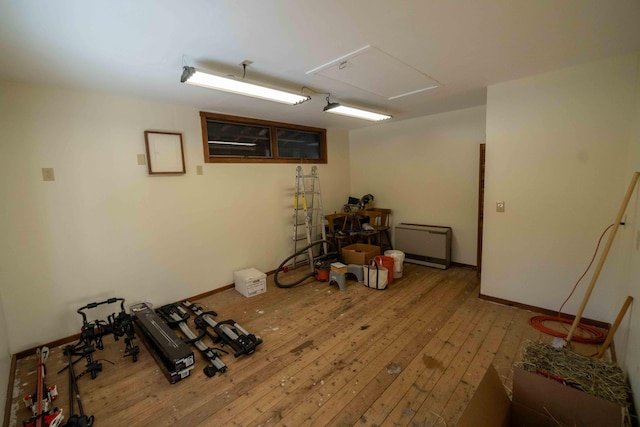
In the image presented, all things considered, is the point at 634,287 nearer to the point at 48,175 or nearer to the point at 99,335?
the point at 99,335

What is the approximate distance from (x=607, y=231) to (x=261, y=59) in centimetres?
362

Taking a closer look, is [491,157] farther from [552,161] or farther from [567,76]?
[567,76]

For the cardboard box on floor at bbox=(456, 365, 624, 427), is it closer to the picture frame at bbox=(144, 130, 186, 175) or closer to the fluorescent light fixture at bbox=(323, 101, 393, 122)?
the fluorescent light fixture at bbox=(323, 101, 393, 122)

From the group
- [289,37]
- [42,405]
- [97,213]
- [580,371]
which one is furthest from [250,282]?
[580,371]

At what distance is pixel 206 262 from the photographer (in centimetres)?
380

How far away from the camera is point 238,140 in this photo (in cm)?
414

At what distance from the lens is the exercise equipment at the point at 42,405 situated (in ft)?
5.75

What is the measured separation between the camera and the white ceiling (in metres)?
1.53

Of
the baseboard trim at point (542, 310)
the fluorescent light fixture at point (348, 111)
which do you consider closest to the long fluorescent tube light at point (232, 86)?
the fluorescent light fixture at point (348, 111)

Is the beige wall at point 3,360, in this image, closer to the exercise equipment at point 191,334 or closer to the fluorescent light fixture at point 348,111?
the exercise equipment at point 191,334

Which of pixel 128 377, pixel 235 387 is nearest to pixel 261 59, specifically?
pixel 235 387

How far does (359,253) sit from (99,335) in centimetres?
330

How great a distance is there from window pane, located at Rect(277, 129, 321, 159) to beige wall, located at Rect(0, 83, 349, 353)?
0.93 m

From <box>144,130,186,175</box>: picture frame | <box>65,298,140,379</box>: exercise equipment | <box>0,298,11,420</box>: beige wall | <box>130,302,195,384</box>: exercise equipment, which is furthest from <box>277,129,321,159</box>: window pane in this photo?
<box>0,298,11,420</box>: beige wall
